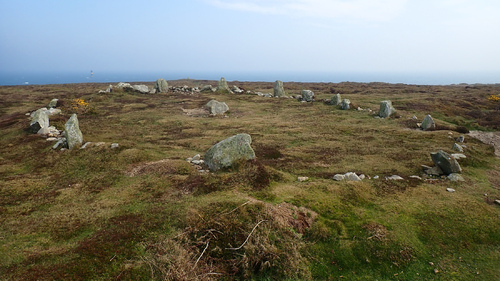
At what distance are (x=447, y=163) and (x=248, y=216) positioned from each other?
562 inches

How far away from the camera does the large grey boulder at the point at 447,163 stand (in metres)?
16.3

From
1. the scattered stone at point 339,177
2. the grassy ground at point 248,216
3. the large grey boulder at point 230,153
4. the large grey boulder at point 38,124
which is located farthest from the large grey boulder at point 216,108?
the scattered stone at point 339,177

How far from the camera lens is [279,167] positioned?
60.1 ft

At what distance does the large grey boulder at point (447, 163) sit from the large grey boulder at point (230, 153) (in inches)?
477

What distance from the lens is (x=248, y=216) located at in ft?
32.7

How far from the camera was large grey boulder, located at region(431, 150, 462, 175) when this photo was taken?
53.5 feet

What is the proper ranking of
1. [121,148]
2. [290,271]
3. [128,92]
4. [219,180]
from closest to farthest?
[290,271], [219,180], [121,148], [128,92]

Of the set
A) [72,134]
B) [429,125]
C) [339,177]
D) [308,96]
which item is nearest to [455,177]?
[339,177]

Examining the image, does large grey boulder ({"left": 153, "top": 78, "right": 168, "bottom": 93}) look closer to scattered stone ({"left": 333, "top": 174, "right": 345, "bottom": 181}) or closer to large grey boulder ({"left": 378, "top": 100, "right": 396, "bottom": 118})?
large grey boulder ({"left": 378, "top": 100, "right": 396, "bottom": 118})

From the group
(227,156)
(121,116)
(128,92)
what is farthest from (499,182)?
(128,92)

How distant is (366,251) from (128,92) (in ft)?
217

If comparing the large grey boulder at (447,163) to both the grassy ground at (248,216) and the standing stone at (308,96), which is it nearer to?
the grassy ground at (248,216)

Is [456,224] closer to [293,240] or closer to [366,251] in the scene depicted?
[366,251]

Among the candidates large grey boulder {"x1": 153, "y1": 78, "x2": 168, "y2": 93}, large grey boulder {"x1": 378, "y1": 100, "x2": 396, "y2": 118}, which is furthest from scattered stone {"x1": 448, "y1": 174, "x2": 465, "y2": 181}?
large grey boulder {"x1": 153, "y1": 78, "x2": 168, "y2": 93}
